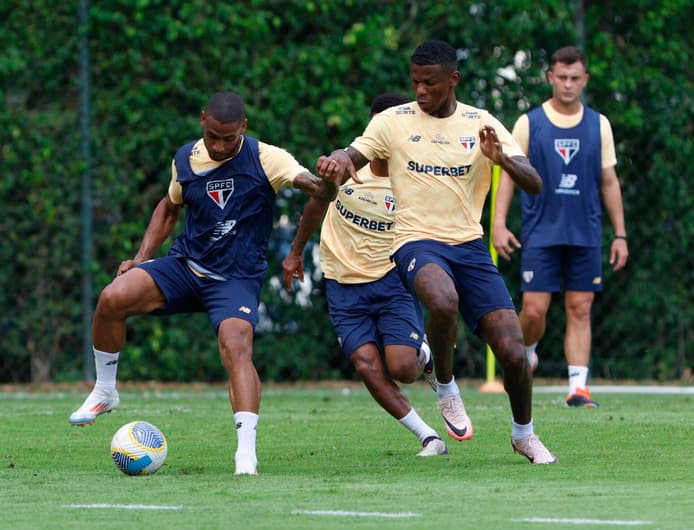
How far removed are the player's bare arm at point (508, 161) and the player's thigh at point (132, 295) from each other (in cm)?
198

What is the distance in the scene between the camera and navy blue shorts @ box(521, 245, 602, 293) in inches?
450

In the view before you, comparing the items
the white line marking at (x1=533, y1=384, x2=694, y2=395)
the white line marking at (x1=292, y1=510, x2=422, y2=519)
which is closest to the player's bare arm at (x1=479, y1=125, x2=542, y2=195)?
the white line marking at (x1=292, y1=510, x2=422, y2=519)

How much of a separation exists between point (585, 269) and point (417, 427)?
349 centimetres


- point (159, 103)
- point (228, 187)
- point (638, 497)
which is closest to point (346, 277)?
point (228, 187)

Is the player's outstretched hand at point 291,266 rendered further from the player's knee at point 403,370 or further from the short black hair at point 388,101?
the short black hair at point 388,101

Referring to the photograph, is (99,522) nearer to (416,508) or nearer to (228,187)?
(416,508)

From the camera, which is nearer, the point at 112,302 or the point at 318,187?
the point at 318,187

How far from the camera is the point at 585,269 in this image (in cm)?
1149

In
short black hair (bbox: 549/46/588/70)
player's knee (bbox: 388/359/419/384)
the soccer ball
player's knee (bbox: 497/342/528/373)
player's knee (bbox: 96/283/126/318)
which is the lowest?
the soccer ball

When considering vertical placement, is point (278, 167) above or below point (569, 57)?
below

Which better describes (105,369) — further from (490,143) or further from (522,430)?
(490,143)

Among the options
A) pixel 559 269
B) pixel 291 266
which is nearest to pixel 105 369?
pixel 291 266

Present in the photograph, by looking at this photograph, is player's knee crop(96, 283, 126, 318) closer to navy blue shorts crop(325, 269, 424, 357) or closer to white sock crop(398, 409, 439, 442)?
navy blue shorts crop(325, 269, 424, 357)

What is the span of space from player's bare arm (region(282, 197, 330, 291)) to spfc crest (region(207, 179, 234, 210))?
420 mm
